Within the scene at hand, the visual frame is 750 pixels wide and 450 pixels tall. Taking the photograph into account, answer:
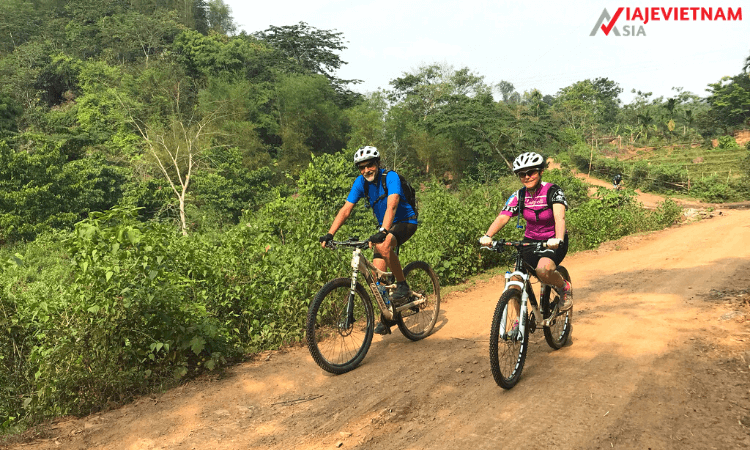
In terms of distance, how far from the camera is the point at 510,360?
4102 millimetres

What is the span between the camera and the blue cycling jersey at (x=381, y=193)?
16.9 feet

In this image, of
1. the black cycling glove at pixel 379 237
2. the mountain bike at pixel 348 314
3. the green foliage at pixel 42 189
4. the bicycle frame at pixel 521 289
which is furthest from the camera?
the green foliage at pixel 42 189

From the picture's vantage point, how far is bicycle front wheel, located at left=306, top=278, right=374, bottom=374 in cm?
476

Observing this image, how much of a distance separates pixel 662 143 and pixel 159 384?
59426mm

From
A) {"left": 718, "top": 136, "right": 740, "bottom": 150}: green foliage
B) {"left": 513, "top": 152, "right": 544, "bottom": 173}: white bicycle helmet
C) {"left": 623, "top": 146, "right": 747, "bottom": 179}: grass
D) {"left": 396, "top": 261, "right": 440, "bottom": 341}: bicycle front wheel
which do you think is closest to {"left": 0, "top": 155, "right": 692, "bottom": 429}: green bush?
{"left": 396, "top": 261, "right": 440, "bottom": 341}: bicycle front wheel

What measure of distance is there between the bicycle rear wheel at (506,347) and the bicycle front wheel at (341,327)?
156 centimetres

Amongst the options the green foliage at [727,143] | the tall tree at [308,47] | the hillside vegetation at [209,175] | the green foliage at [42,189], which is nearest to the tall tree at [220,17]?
the hillside vegetation at [209,175]

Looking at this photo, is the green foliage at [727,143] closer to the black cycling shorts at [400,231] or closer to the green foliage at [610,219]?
the green foliage at [610,219]

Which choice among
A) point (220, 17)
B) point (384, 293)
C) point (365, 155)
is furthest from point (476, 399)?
point (220, 17)

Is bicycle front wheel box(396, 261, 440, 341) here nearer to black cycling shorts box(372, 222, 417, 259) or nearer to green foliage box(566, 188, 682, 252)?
black cycling shorts box(372, 222, 417, 259)

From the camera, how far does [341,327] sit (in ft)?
15.9

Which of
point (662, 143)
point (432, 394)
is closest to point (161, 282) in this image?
point (432, 394)

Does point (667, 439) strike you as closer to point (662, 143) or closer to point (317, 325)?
point (317, 325)

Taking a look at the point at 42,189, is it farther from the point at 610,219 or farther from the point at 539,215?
the point at 539,215
